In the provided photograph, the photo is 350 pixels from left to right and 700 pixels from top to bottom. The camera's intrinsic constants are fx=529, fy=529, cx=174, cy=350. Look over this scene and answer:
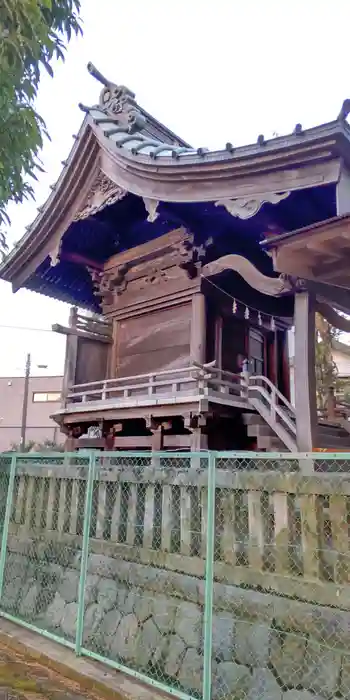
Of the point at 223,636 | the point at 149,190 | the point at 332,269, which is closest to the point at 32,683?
the point at 223,636

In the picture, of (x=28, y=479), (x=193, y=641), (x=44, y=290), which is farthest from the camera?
(x=44, y=290)

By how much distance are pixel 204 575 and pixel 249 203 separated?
181 inches

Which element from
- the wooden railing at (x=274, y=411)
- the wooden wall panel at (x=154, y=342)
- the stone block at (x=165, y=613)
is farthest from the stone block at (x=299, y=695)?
the wooden wall panel at (x=154, y=342)

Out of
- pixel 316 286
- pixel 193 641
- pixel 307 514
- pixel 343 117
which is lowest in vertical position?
pixel 193 641

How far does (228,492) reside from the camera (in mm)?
4066

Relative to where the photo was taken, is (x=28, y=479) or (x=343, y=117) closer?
(x=343, y=117)

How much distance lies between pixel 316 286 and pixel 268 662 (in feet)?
12.8

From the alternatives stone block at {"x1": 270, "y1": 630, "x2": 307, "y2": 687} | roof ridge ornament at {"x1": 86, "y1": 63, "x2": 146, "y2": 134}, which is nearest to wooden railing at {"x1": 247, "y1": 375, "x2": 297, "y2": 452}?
stone block at {"x1": 270, "y1": 630, "x2": 307, "y2": 687}

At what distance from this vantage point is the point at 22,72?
5.27 m

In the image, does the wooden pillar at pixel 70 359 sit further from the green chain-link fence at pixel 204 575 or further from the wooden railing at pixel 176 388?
the green chain-link fence at pixel 204 575

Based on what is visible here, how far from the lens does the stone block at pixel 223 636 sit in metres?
3.77

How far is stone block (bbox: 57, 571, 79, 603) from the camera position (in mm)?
5273

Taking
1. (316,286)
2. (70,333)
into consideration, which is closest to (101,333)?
(70,333)

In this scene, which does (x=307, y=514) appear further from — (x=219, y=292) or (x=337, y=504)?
(x=219, y=292)
